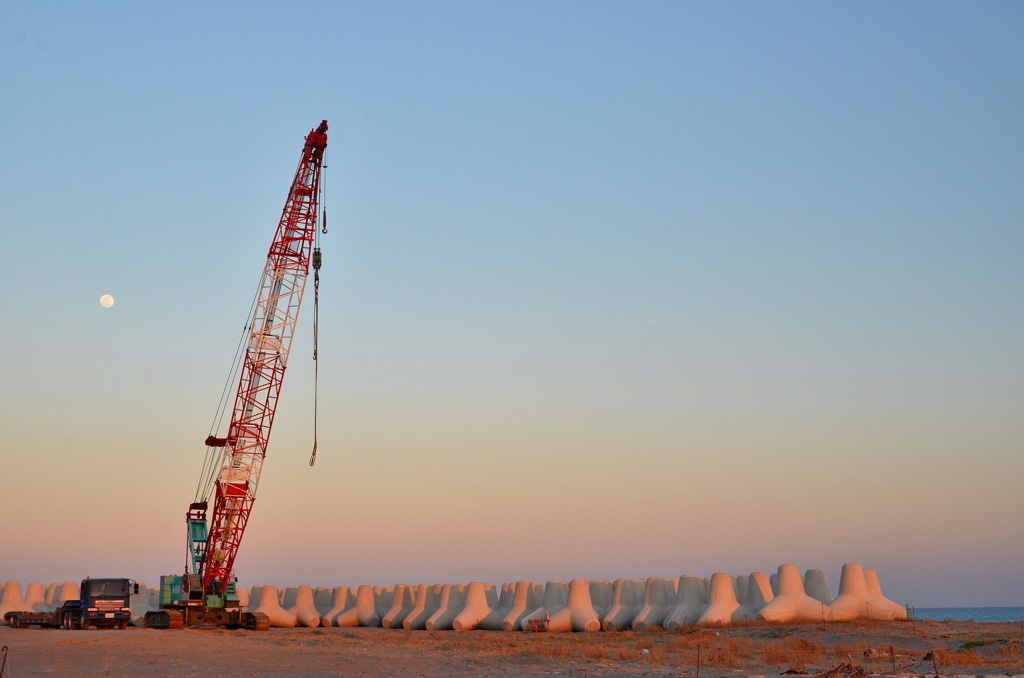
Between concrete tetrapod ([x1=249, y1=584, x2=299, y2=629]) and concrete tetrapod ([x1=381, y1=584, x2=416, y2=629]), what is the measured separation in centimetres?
457

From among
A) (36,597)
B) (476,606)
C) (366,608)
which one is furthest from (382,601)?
(36,597)

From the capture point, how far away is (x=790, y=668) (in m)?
22.7

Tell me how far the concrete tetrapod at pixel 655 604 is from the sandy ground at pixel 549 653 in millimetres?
2341

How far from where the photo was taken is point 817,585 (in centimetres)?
3803

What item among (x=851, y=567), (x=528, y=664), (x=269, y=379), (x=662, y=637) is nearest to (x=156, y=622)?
(x=269, y=379)

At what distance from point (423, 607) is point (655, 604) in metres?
12.4

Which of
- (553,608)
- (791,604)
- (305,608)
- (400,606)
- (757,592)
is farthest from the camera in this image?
(305,608)

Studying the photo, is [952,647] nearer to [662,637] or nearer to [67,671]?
[662,637]

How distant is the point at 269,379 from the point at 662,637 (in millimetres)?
19990

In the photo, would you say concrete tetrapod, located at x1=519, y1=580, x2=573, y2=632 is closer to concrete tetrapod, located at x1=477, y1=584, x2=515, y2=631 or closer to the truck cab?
concrete tetrapod, located at x1=477, y1=584, x2=515, y2=631

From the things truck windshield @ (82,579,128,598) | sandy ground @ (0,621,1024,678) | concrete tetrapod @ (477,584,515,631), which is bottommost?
sandy ground @ (0,621,1024,678)

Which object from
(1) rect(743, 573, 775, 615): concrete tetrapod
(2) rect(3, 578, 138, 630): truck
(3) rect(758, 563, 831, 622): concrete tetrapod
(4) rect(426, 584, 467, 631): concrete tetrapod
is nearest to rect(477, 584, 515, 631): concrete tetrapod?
(4) rect(426, 584, 467, 631): concrete tetrapod

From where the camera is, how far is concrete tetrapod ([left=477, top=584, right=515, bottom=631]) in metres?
43.8

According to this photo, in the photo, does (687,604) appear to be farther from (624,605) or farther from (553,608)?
(553,608)
